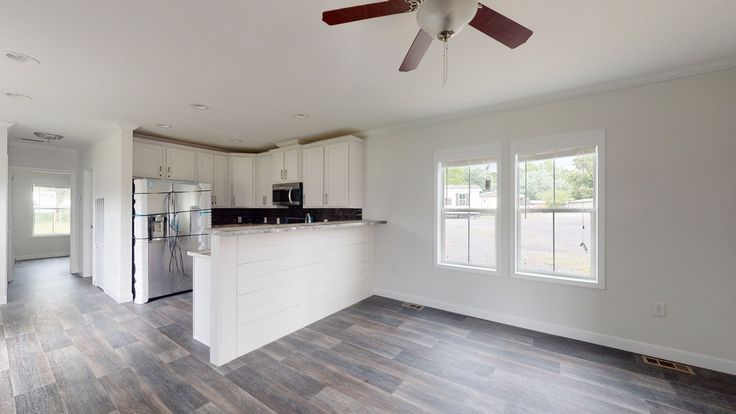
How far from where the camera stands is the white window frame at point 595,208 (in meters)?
2.79

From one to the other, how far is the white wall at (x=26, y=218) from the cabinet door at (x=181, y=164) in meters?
5.03

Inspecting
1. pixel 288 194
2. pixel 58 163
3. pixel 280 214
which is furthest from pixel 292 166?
pixel 58 163

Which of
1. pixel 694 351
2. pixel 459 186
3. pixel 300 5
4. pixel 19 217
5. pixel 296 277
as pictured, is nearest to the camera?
pixel 300 5

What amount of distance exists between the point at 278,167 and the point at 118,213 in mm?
2304

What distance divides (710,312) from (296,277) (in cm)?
363

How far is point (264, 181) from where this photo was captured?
218 inches

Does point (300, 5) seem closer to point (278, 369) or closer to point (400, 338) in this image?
point (278, 369)

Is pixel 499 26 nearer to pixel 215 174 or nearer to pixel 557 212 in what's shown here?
pixel 557 212

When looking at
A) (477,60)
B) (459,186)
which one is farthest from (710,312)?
(477,60)

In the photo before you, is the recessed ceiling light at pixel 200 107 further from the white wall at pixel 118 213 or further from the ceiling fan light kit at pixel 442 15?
the ceiling fan light kit at pixel 442 15

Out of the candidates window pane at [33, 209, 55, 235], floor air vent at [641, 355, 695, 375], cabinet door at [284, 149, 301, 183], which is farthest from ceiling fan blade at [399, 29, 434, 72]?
window pane at [33, 209, 55, 235]

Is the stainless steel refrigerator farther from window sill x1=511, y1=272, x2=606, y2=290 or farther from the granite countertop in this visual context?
window sill x1=511, y1=272, x2=606, y2=290

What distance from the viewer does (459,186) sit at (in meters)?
3.70

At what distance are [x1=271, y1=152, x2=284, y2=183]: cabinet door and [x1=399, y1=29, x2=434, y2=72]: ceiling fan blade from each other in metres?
3.72
